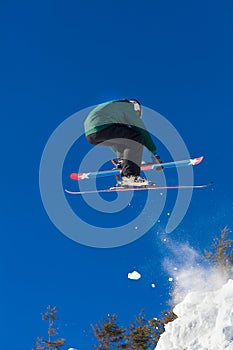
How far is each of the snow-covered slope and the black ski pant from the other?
4.09 meters

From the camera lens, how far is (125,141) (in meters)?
8.87

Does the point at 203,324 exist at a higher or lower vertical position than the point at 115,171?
lower

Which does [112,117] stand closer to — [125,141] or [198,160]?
[125,141]

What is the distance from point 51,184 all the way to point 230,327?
18.4 ft

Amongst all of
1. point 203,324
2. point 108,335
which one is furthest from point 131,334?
point 203,324

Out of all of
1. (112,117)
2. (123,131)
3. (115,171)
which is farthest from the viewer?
(115,171)

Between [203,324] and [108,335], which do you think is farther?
[108,335]

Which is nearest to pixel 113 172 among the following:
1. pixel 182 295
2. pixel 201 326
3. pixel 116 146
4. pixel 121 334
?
pixel 116 146

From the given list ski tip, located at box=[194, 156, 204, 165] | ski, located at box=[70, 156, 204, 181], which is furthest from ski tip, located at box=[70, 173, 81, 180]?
ski tip, located at box=[194, 156, 204, 165]

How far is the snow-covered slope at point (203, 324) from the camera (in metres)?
10.0

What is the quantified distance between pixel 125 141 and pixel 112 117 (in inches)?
23.2

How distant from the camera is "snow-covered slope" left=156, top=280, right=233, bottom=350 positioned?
1001cm

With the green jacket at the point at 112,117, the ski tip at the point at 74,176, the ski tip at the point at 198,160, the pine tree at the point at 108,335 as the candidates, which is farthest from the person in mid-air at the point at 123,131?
the pine tree at the point at 108,335

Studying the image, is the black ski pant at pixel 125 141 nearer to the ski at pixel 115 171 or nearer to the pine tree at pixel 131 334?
the ski at pixel 115 171
